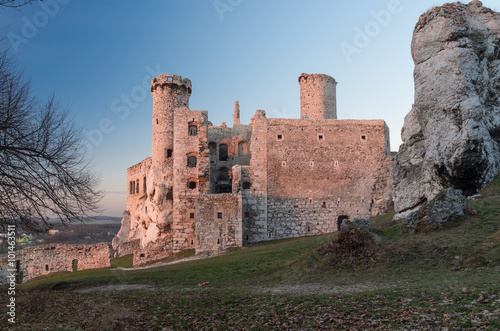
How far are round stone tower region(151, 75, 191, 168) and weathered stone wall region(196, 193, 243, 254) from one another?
906 centimetres

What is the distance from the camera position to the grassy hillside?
379 inches

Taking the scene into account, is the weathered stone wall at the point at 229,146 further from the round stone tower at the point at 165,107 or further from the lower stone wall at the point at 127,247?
the lower stone wall at the point at 127,247

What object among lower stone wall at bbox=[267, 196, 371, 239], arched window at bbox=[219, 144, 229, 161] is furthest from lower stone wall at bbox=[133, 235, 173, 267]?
arched window at bbox=[219, 144, 229, 161]

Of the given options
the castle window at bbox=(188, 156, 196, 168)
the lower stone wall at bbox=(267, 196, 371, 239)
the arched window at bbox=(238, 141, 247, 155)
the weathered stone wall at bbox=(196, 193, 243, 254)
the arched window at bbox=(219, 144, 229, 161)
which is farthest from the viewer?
the arched window at bbox=(219, 144, 229, 161)

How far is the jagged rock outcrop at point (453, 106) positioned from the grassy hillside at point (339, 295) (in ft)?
7.66

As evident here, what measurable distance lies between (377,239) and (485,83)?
1326 cm

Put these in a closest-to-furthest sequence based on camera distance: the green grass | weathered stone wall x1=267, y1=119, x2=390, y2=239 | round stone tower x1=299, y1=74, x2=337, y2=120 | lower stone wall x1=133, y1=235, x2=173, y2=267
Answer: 1. lower stone wall x1=133, y1=235, x2=173, y2=267
2. weathered stone wall x1=267, y1=119, x2=390, y2=239
3. the green grass
4. round stone tower x1=299, y1=74, x2=337, y2=120

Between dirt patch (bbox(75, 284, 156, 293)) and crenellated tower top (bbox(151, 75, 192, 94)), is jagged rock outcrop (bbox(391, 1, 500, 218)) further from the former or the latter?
crenellated tower top (bbox(151, 75, 192, 94))

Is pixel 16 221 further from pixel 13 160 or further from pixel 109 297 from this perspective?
pixel 109 297

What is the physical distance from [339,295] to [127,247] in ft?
126

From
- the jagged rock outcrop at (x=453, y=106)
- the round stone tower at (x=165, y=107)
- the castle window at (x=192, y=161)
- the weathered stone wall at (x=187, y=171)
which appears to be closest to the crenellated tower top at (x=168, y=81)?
the round stone tower at (x=165, y=107)

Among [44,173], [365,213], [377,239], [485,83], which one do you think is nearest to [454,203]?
[377,239]

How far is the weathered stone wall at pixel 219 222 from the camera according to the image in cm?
3145

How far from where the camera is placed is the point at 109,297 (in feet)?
51.9
